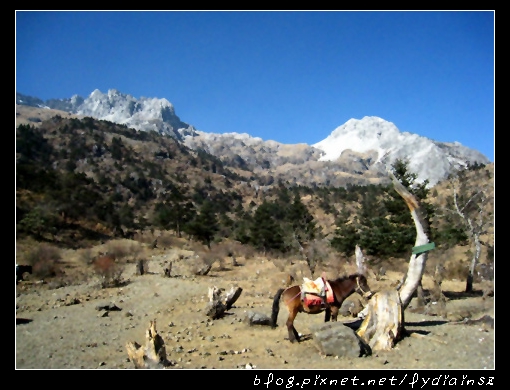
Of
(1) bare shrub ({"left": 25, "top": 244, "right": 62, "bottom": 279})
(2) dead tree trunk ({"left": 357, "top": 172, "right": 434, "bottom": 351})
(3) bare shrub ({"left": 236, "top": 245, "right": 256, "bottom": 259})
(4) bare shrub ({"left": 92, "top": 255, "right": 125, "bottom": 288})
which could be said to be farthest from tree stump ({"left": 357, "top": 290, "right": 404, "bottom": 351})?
(3) bare shrub ({"left": 236, "top": 245, "right": 256, "bottom": 259})

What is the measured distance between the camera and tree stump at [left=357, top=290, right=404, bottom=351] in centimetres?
766

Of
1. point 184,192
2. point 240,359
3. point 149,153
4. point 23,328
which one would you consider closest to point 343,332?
point 240,359

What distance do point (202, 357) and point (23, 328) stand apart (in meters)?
6.93

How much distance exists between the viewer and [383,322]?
7.91m

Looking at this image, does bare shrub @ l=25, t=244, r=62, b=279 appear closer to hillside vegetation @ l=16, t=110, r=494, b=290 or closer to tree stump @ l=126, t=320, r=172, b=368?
hillside vegetation @ l=16, t=110, r=494, b=290

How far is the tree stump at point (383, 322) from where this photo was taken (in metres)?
7.66

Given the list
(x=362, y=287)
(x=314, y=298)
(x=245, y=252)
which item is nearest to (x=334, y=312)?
(x=314, y=298)

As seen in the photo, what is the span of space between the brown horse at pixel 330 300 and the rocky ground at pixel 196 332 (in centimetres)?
53

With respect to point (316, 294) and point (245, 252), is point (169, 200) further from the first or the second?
point (316, 294)

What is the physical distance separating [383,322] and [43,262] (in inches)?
862

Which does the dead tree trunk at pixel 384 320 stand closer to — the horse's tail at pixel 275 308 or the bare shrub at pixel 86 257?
the horse's tail at pixel 275 308

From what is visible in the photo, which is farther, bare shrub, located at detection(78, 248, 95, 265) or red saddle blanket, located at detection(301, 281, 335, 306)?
bare shrub, located at detection(78, 248, 95, 265)

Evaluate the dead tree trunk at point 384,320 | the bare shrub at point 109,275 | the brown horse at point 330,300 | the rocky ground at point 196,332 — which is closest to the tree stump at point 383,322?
the dead tree trunk at point 384,320
